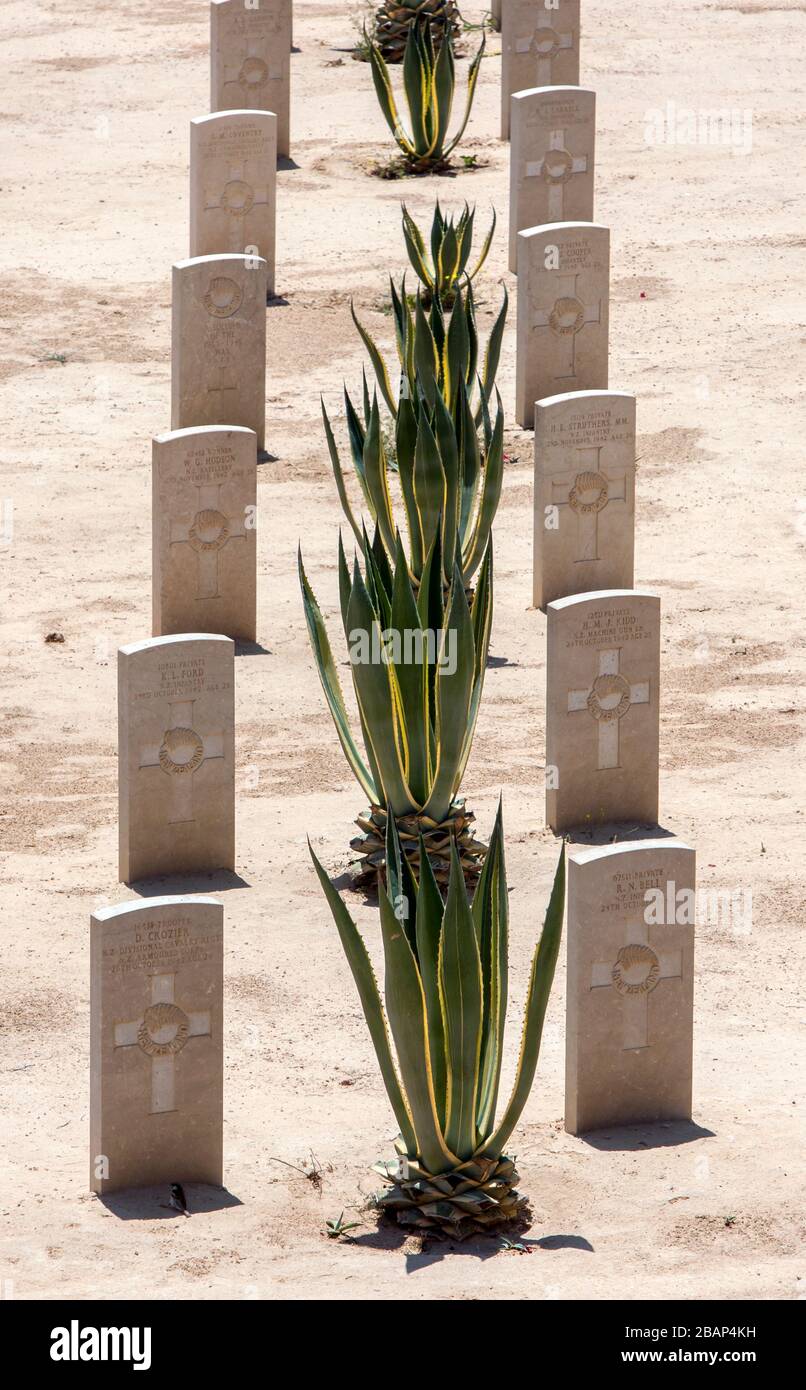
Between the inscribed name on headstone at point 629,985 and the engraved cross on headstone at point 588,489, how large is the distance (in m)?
4.14

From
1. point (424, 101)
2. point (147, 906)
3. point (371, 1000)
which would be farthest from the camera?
point (424, 101)

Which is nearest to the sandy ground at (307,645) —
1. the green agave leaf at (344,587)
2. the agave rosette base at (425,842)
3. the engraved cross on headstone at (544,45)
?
the agave rosette base at (425,842)

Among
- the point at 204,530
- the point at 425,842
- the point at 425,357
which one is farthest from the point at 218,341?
the point at 425,842

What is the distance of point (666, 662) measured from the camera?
10203 millimetres

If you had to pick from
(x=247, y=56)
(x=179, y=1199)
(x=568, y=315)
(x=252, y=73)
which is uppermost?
(x=247, y=56)

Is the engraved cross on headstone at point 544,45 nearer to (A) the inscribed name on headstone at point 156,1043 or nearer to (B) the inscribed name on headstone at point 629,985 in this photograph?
(B) the inscribed name on headstone at point 629,985

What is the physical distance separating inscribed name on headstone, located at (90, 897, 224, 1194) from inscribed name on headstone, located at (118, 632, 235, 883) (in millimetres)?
2009

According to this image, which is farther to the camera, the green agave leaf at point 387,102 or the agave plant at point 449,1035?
the green agave leaf at point 387,102

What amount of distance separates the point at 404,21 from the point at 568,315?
693 centimetres

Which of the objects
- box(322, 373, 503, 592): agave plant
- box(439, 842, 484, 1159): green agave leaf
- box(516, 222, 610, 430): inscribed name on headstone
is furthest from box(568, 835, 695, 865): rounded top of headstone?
box(516, 222, 610, 430): inscribed name on headstone

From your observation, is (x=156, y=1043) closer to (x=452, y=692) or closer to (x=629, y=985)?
(x=629, y=985)

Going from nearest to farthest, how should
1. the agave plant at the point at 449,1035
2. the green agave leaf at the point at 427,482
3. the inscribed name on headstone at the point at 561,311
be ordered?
the agave plant at the point at 449,1035, the green agave leaf at the point at 427,482, the inscribed name on headstone at the point at 561,311

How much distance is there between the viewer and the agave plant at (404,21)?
60.7 feet

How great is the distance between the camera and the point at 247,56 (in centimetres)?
1625
